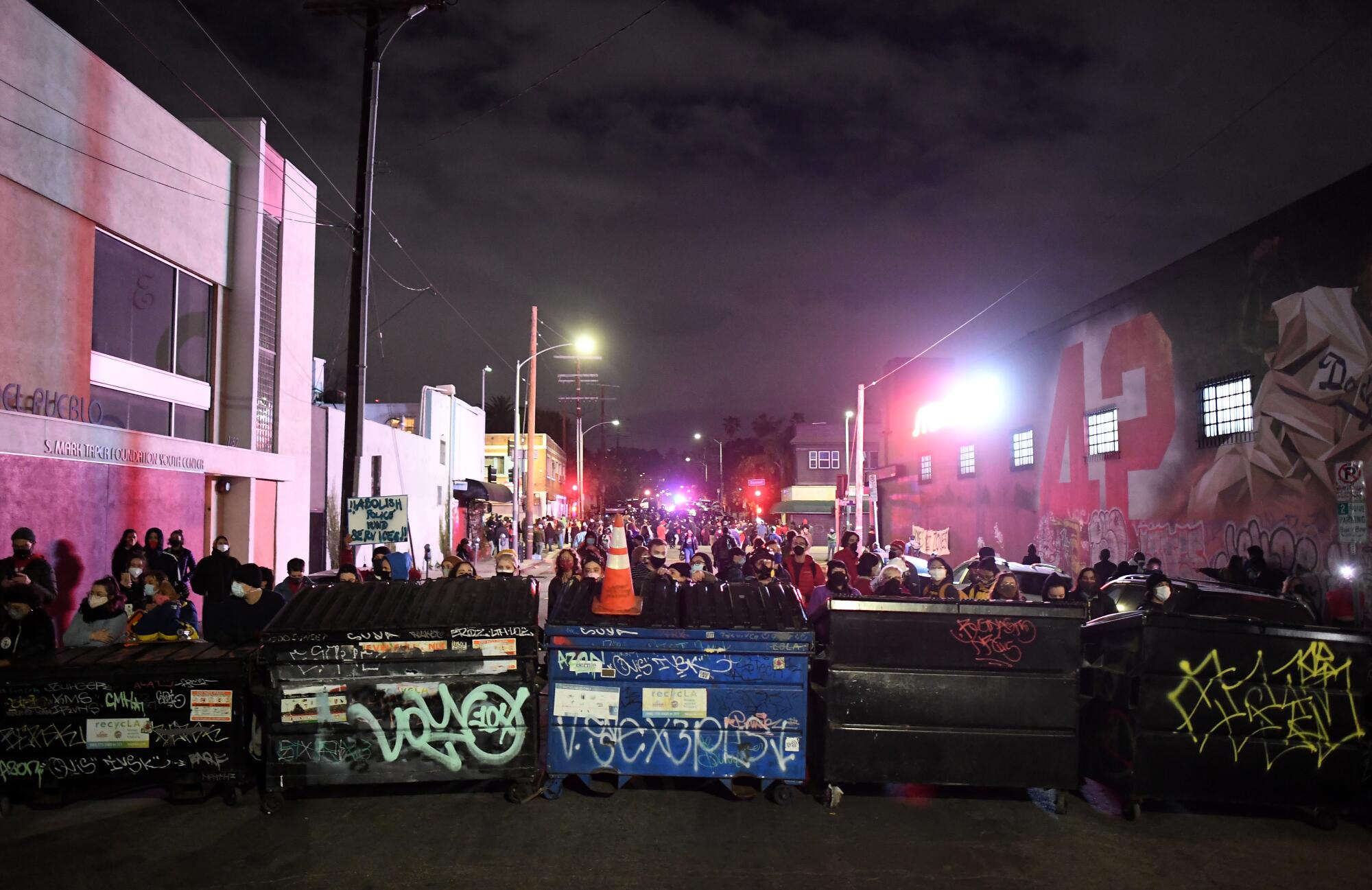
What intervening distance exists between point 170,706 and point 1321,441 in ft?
51.6

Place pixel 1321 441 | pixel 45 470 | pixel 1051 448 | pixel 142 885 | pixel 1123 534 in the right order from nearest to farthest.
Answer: pixel 142 885 < pixel 45 470 < pixel 1321 441 < pixel 1123 534 < pixel 1051 448

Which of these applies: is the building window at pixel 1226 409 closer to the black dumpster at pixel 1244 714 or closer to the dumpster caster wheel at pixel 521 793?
the black dumpster at pixel 1244 714

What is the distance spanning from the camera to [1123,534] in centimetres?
2011

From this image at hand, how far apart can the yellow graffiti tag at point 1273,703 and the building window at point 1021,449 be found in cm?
1910

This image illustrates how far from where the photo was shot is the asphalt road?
537cm

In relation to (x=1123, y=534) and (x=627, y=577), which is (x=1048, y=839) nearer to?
(x=627, y=577)

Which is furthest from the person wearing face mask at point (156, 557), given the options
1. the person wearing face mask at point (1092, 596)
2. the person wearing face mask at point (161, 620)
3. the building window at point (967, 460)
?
the building window at point (967, 460)

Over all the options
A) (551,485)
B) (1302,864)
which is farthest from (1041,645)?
(551,485)

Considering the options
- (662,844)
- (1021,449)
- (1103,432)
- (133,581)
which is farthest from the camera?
(1021,449)

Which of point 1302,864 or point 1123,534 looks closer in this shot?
point 1302,864

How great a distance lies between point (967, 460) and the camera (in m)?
29.6

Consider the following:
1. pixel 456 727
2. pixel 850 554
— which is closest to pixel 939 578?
pixel 850 554

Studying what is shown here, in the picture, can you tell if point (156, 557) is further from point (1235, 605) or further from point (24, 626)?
point (1235, 605)

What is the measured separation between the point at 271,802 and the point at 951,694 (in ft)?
16.0
